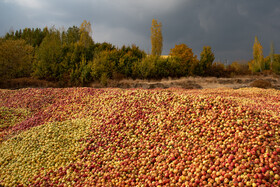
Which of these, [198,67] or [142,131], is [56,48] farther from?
[142,131]

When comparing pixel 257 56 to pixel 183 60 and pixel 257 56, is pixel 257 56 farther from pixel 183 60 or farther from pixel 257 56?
pixel 183 60

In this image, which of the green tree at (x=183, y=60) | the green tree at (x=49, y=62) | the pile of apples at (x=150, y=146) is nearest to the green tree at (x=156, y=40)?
the green tree at (x=183, y=60)

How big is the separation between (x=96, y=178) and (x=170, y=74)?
66.3 ft

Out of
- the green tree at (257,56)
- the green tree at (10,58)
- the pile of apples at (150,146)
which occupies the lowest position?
the pile of apples at (150,146)

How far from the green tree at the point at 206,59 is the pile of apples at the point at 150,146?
824 inches

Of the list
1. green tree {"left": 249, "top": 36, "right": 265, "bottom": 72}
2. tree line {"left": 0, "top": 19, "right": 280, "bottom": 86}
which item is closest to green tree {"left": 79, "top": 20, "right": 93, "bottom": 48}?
tree line {"left": 0, "top": 19, "right": 280, "bottom": 86}

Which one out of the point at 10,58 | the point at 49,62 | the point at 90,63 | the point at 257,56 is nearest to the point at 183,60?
the point at 90,63

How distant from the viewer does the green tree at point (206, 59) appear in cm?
2648

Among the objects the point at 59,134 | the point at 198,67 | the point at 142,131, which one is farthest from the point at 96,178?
the point at 198,67

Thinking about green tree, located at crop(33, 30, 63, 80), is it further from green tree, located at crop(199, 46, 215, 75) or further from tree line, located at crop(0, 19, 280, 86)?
green tree, located at crop(199, 46, 215, 75)

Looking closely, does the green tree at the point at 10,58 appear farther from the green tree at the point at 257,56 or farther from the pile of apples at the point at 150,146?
the green tree at the point at 257,56

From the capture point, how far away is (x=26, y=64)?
1998 cm

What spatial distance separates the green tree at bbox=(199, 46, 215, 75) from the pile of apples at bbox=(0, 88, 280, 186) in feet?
68.7

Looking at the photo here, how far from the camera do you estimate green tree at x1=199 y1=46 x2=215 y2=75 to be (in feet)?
86.9
